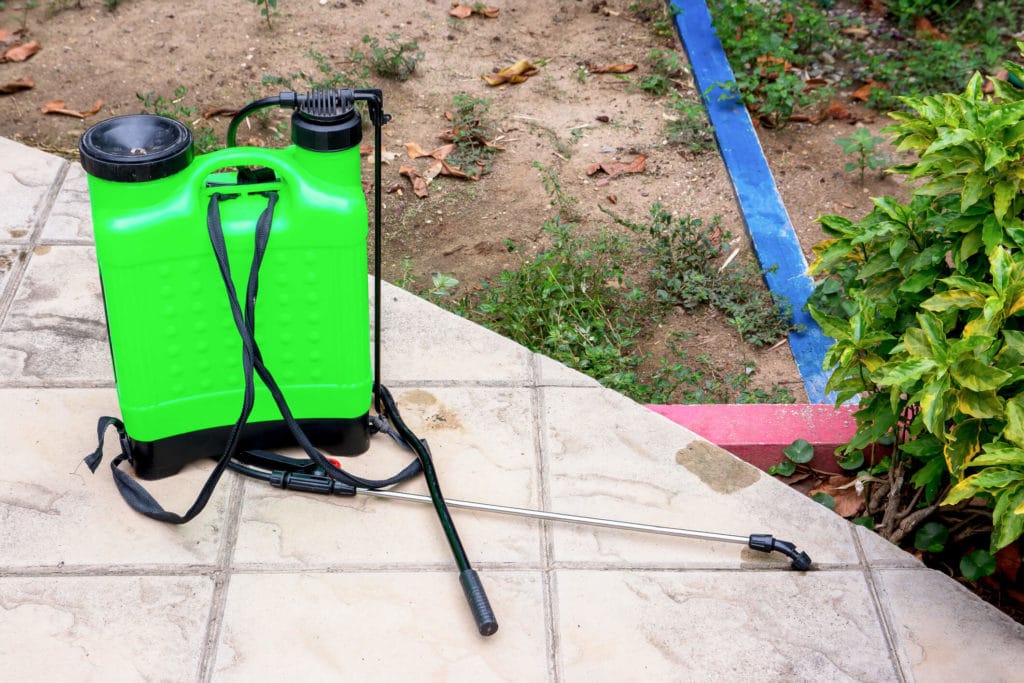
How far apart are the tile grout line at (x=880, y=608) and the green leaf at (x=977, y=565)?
21 cm

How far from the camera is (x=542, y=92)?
4.39 m

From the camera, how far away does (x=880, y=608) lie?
2332 mm

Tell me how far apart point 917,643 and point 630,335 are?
131 centimetres

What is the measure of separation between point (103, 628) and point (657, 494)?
1.32m

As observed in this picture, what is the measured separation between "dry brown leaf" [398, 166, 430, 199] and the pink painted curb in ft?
4.77

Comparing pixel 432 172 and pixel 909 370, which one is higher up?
pixel 909 370

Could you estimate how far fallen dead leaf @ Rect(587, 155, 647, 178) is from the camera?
13.0 feet

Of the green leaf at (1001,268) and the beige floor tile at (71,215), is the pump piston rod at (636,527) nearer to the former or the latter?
the green leaf at (1001,268)

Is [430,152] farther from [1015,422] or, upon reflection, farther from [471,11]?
[1015,422]

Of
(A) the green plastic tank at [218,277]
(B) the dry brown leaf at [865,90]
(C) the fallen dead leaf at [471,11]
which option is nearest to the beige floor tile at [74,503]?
(A) the green plastic tank at [218,277]

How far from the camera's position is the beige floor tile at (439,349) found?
2.84 metres

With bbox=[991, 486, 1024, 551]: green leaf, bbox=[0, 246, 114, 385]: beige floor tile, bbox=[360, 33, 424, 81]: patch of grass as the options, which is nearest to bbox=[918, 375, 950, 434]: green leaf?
bbox=[991, 486, 1024, 551]: green leaf

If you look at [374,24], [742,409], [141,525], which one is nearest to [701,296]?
[742,409]

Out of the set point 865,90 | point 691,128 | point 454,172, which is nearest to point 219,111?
point 454,172
